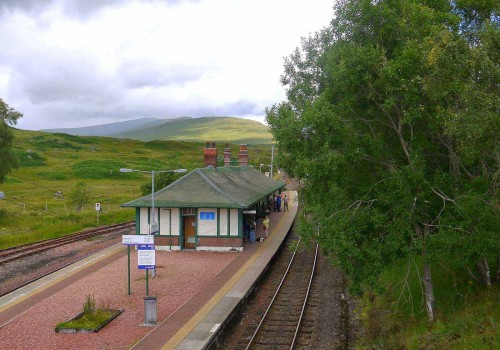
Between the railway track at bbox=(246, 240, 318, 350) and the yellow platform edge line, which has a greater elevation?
the yellow platform edge line

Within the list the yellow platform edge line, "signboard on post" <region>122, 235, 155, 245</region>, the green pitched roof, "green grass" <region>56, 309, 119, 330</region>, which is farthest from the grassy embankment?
"green grass" <region>56, 309, 119, 330</region>

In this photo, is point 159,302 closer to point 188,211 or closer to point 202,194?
point 188,211

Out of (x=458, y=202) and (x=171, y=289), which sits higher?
(x=458, y=202)

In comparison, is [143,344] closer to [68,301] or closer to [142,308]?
[142,308]

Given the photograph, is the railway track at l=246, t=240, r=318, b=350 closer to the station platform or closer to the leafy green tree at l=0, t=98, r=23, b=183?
the station platform

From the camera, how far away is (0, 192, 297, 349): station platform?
1459cm

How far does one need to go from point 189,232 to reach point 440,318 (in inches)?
713

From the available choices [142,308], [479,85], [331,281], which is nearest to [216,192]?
[331,281]

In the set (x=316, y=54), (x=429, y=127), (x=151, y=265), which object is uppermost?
(x=316, y=54)

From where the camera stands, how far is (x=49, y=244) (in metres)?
31.2

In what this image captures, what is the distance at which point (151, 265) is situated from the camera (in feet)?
61.8

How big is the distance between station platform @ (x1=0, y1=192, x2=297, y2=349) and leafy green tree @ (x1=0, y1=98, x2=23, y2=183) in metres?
25.0

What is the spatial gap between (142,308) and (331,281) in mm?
9695

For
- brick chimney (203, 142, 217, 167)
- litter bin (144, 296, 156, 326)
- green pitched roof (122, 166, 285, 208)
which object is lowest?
litter bin (144, 296, 156, 326)
